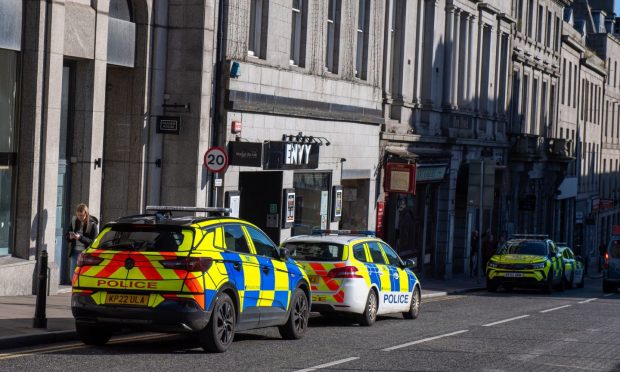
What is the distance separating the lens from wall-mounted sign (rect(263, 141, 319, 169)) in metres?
29.6

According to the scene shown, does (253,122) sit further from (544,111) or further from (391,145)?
(544,111)

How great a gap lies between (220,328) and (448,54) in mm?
32230

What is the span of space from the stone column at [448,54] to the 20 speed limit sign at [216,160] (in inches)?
915

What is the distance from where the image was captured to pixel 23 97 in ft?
68.8

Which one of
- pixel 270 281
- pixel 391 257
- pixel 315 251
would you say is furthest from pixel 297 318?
pixel 391 257

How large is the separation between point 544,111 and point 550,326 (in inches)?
1696

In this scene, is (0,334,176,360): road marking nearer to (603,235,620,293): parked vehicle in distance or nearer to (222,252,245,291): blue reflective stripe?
(222,252,245,291): blue reflective stripe

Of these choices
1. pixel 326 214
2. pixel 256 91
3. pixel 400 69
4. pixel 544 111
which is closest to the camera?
pixel 256 91

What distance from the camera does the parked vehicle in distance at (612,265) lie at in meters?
41.2

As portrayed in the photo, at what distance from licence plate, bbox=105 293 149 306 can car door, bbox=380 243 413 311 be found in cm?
830

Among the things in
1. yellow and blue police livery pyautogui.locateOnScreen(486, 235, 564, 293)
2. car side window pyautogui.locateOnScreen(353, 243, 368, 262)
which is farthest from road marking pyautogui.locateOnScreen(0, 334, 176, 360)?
yellow and blue police livery pyautogui.locateOnScreen(486, 235, 564, 293)

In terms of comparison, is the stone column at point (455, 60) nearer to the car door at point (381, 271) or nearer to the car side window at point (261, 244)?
the car door at point (381, 271)

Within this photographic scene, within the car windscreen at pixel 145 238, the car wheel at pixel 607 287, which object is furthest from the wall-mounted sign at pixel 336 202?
the car windscreen at pixel 145 238

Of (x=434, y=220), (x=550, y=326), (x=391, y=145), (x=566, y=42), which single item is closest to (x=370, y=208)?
(x=391, y=145)
